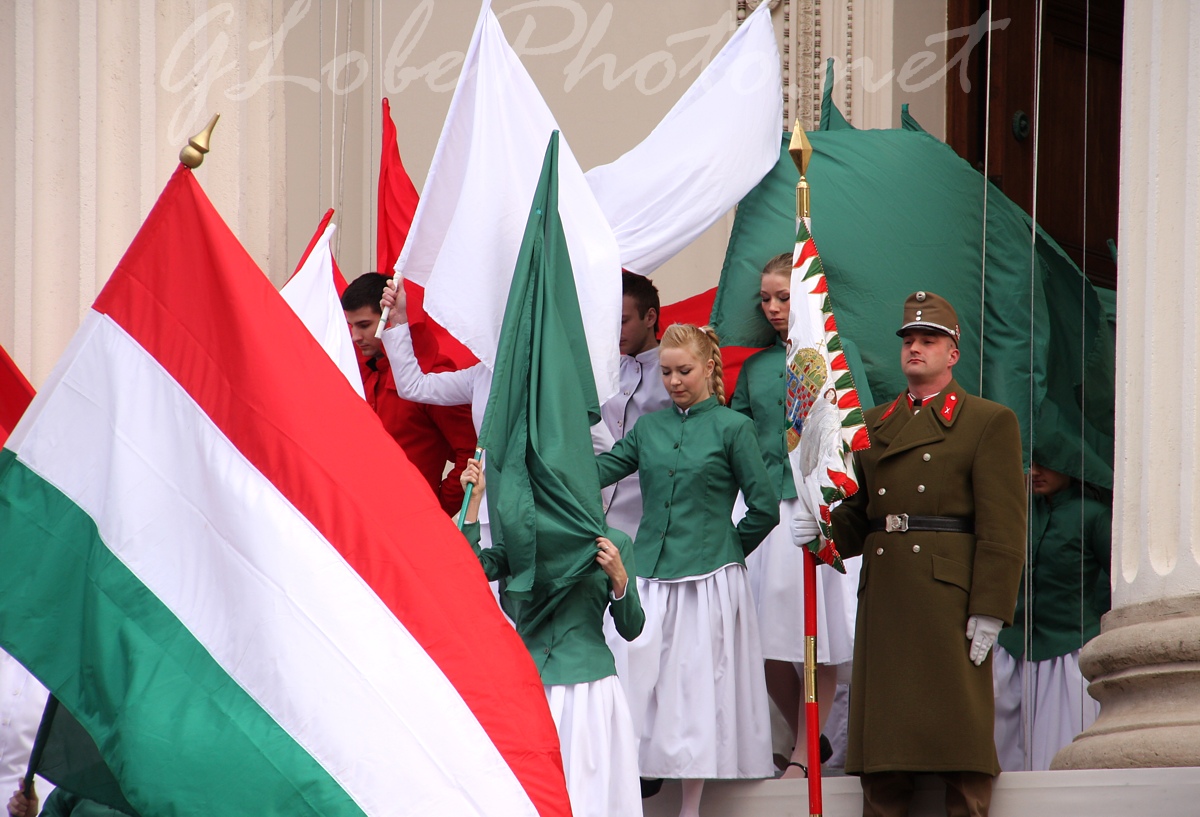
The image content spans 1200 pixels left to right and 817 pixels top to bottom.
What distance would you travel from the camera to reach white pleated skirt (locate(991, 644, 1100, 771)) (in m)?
7.29

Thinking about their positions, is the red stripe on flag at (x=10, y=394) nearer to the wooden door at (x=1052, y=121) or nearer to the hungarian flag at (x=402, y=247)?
the hungarian flag at (x=402, y=247)

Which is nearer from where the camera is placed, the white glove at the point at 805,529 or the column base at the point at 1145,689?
the column base at the point at 1145,689

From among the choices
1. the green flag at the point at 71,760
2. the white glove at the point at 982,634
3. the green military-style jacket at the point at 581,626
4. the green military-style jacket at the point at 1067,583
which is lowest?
the green military-style jacket at the point at 1067,583

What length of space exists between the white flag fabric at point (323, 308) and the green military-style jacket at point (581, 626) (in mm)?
1723

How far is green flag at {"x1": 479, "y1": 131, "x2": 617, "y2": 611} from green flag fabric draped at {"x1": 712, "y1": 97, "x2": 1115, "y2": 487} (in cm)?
178

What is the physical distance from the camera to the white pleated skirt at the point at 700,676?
618cm

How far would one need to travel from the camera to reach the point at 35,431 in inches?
162

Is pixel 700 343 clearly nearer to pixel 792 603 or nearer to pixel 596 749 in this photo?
pixel 792 603

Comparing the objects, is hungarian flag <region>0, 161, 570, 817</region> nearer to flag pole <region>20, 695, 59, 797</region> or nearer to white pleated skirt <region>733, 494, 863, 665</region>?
flag pole <region>20, 695, 59, 797</region>

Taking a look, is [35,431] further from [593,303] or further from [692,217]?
[692,217]

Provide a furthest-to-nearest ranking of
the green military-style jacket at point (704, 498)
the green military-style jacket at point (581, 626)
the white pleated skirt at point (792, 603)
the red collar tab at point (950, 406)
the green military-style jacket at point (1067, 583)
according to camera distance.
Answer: the green military-style jacket at point (1067, 583) < the white pleated skirt at point (792, 603) < the green military-style jacket at point (704, 498) < the red collar tab at point (950, 406) < the green military-style jacket at point (581, 626)

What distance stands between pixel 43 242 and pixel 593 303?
2701 millimetres

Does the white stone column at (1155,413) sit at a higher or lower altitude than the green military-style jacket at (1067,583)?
higher

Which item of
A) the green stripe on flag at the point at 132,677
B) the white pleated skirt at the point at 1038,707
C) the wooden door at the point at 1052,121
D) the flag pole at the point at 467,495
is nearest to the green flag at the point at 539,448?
the flag pole at the point at 467,495
